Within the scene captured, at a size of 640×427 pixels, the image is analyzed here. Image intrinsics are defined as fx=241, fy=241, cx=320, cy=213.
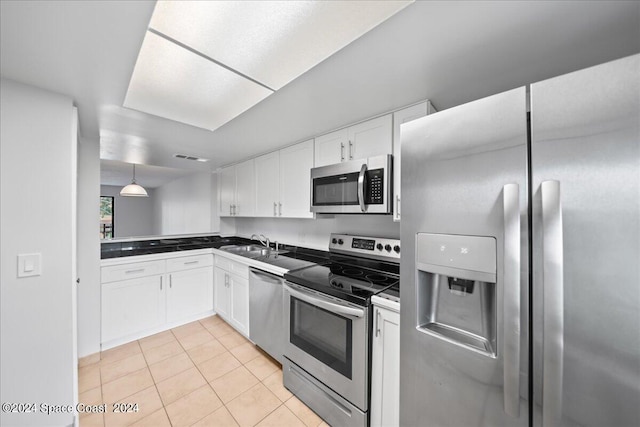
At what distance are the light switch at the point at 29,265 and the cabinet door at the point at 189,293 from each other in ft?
4.99

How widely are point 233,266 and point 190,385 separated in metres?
1.13

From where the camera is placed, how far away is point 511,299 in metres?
0.80

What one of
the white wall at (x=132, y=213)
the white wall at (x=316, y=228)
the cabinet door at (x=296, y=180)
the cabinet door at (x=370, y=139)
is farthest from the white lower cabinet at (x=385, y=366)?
the white wall at (x=132, y=213)

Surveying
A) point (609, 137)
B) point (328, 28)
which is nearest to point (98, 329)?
point (328, 28)

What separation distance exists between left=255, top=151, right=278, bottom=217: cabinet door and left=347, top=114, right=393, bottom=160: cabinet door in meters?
1.03

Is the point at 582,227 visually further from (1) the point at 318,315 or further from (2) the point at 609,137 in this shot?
(1) the point at 318,315

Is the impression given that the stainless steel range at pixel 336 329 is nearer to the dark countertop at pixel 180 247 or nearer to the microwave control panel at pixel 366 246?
the microwave control panel at pixel 366 246

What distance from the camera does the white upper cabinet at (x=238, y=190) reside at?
10.1ft

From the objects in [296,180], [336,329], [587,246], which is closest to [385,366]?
[336,329]

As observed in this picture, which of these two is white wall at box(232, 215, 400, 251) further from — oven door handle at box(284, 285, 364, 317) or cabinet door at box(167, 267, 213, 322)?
cabinet door at box(167, 267, 213, 322)

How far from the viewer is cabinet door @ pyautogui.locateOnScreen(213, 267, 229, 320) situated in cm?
289

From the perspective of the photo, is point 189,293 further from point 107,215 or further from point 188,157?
point 107,215

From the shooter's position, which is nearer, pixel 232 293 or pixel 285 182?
pixel 285 182

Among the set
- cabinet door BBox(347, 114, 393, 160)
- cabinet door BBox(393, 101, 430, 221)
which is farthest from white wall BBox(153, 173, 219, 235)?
cabinet door BBox(393, 101, 430, 221)
